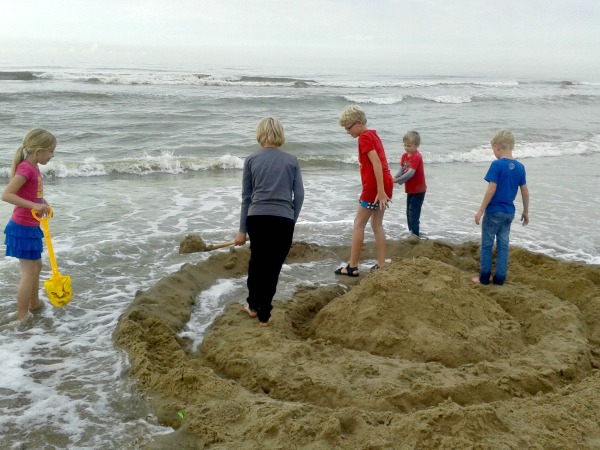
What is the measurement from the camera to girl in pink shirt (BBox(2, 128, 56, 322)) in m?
4.63

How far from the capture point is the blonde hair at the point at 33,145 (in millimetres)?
4663

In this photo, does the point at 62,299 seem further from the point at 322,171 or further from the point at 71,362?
the point at 322,171

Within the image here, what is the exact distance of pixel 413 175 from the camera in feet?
23.8

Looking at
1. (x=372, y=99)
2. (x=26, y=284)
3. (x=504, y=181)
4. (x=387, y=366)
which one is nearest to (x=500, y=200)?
(x=504, y=181)

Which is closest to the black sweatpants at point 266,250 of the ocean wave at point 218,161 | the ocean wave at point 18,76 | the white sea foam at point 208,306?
the white sea foam at point 208,306

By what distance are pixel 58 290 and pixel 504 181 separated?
429 cm

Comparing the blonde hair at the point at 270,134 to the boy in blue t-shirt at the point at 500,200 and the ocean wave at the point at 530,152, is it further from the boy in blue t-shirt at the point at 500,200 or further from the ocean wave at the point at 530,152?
the ocean wave at the point at 530,152

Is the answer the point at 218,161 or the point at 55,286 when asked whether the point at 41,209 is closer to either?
the point at 55,286

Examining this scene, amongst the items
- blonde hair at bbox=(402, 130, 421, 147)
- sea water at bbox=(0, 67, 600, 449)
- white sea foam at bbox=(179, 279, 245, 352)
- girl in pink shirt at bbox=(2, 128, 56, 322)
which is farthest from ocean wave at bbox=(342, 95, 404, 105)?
girl in pink shirt at bbox=(2, 128, 56, 322)

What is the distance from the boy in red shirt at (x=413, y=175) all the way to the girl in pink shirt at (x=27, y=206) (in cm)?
407

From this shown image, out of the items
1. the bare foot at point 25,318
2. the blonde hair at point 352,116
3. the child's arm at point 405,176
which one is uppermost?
the blonde hair at point 352,116

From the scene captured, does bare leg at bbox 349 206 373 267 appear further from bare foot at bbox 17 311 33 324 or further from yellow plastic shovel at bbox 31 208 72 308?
bare foot at bbox 17 311 33 324

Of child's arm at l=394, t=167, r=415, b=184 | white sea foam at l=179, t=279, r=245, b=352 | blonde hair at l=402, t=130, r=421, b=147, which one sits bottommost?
white sea foam at l=179, t=279, r=245, b=352

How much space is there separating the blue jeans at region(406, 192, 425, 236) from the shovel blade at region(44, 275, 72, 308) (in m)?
4.28
